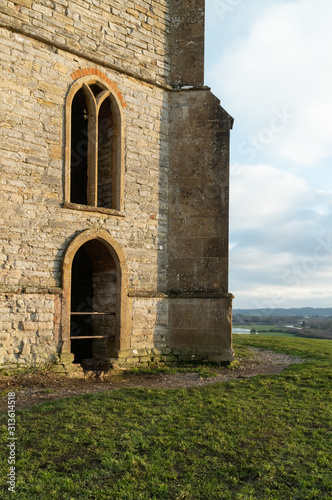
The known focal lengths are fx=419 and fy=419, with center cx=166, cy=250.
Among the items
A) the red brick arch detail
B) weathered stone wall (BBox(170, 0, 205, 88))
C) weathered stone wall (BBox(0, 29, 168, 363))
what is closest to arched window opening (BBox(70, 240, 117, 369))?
weathered stone wall (BBox(0, 29, 168, 363))

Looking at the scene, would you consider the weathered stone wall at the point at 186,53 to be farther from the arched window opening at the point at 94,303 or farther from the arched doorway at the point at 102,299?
the arched window opening at the point at 94,303

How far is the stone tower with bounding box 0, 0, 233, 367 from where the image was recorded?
773 cm

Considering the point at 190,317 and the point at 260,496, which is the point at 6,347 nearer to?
the point at 190,317

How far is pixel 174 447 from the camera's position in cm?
436

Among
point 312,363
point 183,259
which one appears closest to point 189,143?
point 183,259

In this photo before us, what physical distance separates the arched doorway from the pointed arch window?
0.81 m

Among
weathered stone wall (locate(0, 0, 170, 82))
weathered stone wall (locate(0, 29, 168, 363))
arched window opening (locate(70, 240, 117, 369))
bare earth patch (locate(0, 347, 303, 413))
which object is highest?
weathered stone wall (locate(0, 0, 170, 82))

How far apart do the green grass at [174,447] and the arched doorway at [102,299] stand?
242 centimetres

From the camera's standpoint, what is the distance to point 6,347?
732 cm

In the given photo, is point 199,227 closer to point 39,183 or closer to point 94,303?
point 94,303

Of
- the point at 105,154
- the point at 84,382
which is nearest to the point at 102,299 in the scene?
the point at 84,382

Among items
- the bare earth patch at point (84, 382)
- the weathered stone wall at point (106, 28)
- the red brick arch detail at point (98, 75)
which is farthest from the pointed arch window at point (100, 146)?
the bare earth patch at point (84, 382)

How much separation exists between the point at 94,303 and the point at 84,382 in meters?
2.25

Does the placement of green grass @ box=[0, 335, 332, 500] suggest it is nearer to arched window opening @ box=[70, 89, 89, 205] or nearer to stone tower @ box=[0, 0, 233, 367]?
stone tower @ box=[0, 0, 233, 367]
